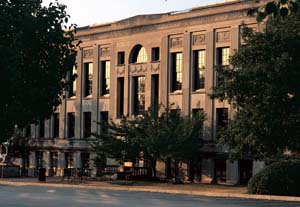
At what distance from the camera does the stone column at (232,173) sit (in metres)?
44.9

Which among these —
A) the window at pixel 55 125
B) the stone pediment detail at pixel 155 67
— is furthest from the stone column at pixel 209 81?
the window at pixel 55 125

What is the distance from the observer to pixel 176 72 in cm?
4997

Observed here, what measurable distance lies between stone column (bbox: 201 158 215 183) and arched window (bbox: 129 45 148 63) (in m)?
9.99

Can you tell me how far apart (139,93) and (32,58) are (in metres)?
30.2

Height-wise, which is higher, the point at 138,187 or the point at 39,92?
the point at 39,92

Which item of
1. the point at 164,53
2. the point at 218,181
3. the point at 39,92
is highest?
the point at 164,53

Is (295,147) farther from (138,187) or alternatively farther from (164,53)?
(164,53)

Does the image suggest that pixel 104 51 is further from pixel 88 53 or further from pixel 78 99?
pixel 78 99

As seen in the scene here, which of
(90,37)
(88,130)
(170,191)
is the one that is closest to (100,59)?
(90,37)

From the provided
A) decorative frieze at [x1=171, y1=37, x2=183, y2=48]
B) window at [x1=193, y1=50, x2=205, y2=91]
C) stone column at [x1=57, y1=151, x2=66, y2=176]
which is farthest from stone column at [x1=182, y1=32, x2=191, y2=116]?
stone column at [x1=57, y1=151, x2=66, y2=176]

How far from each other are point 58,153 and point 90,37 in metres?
10.6

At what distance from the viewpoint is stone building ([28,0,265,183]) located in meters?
46.2

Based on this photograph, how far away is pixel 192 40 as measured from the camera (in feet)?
158

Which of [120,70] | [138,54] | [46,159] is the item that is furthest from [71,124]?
[138,54]
